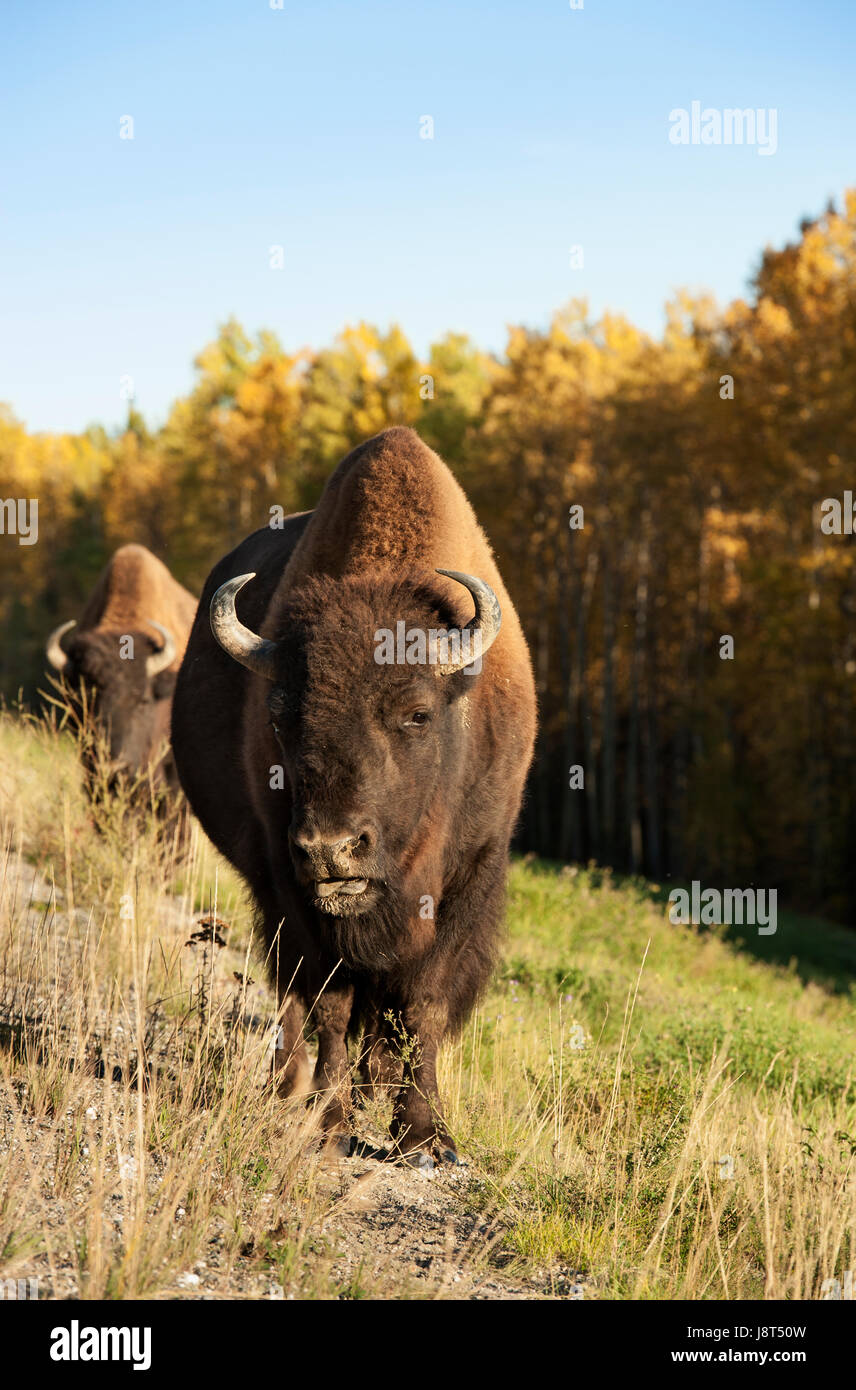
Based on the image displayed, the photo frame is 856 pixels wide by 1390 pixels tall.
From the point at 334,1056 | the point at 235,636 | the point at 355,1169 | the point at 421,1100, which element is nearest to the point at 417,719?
the point at 235,636

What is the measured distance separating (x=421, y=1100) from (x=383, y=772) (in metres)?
1.52

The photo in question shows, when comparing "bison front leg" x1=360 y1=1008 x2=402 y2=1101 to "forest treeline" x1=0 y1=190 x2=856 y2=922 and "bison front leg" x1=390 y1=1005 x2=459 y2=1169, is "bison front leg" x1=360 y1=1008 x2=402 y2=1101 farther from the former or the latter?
"forest treeline" x1=0 y1=190 x2=856 y2=922

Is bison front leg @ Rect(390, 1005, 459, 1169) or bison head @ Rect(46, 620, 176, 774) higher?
bison head @ Rect(46, 620, 176, 774)

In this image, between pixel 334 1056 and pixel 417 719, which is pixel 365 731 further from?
pixel 334 1056

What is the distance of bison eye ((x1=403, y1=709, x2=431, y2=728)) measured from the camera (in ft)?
14.4

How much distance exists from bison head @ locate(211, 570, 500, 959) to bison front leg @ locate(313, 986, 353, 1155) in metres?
0.29

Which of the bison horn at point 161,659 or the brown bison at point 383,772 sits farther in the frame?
the bison horn at point 161,659

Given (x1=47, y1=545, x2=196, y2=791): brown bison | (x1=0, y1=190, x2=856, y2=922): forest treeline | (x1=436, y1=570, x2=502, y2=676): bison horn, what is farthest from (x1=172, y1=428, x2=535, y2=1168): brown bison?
(x1=0, y1=190, x2=856, y2=922): forest treeline

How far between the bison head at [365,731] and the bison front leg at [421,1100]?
51 cm

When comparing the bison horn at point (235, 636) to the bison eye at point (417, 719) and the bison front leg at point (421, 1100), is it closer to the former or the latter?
the bison eye at point (417, 719)

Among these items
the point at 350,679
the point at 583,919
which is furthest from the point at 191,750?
the point at 583,919

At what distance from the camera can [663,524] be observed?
107 feet

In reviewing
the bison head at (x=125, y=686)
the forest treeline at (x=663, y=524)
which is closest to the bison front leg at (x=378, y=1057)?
the bison head at (x=125, y=686)

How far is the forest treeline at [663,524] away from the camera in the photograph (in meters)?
25.0
